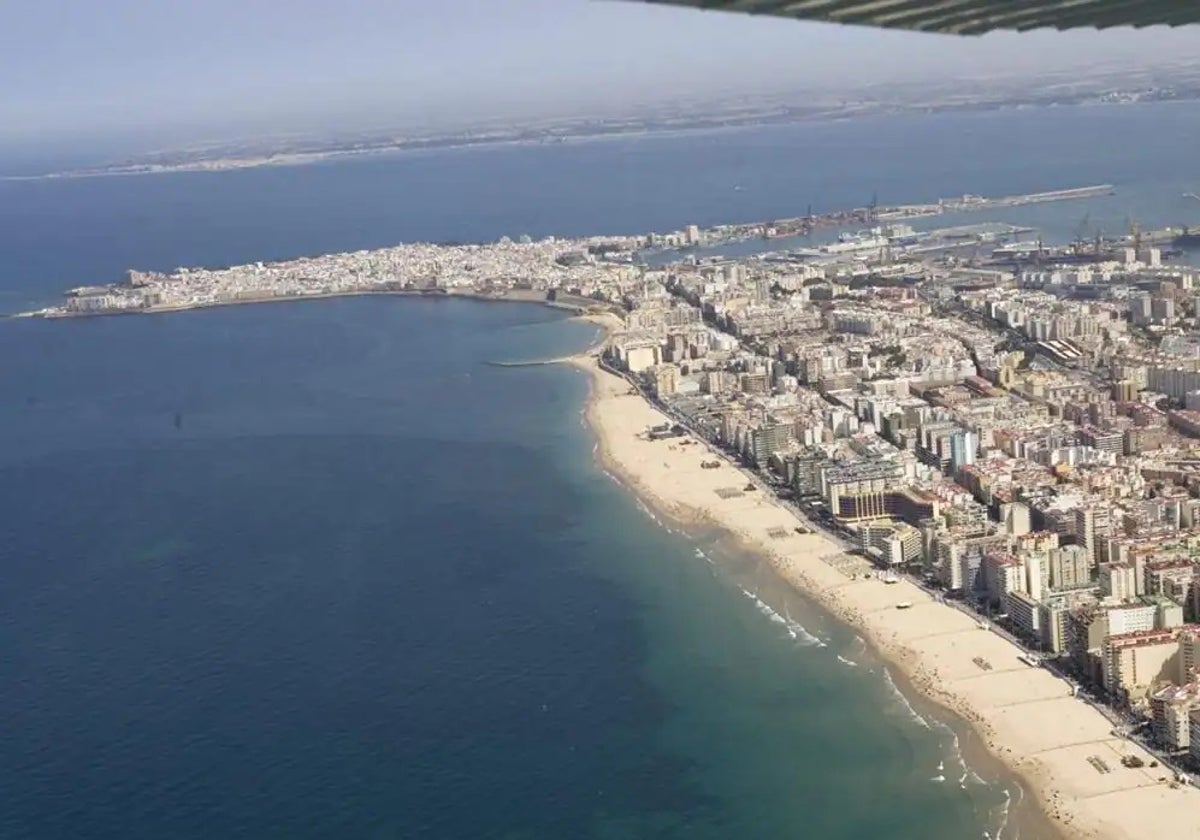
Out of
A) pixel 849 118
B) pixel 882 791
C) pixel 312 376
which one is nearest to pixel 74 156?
pixel 849 118

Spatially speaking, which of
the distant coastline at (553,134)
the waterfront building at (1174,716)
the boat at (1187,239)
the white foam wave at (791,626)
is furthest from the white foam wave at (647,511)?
the distant coastline at (553,134)

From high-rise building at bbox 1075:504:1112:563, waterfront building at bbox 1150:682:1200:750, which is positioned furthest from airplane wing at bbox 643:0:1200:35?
high-rise building at bbox 1075:504:1112:563

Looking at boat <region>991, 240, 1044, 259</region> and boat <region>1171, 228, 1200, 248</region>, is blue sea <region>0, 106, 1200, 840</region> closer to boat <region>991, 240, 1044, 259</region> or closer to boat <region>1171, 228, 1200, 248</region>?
boat <region>991, 240, 1044, 259</region>

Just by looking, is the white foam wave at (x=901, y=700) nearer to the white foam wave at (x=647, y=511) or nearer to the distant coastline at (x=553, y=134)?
the white foam wave at (x=647, y=511)

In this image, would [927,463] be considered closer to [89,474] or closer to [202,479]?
[202,479]

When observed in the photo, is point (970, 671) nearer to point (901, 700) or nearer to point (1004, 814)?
point (901, 700)
